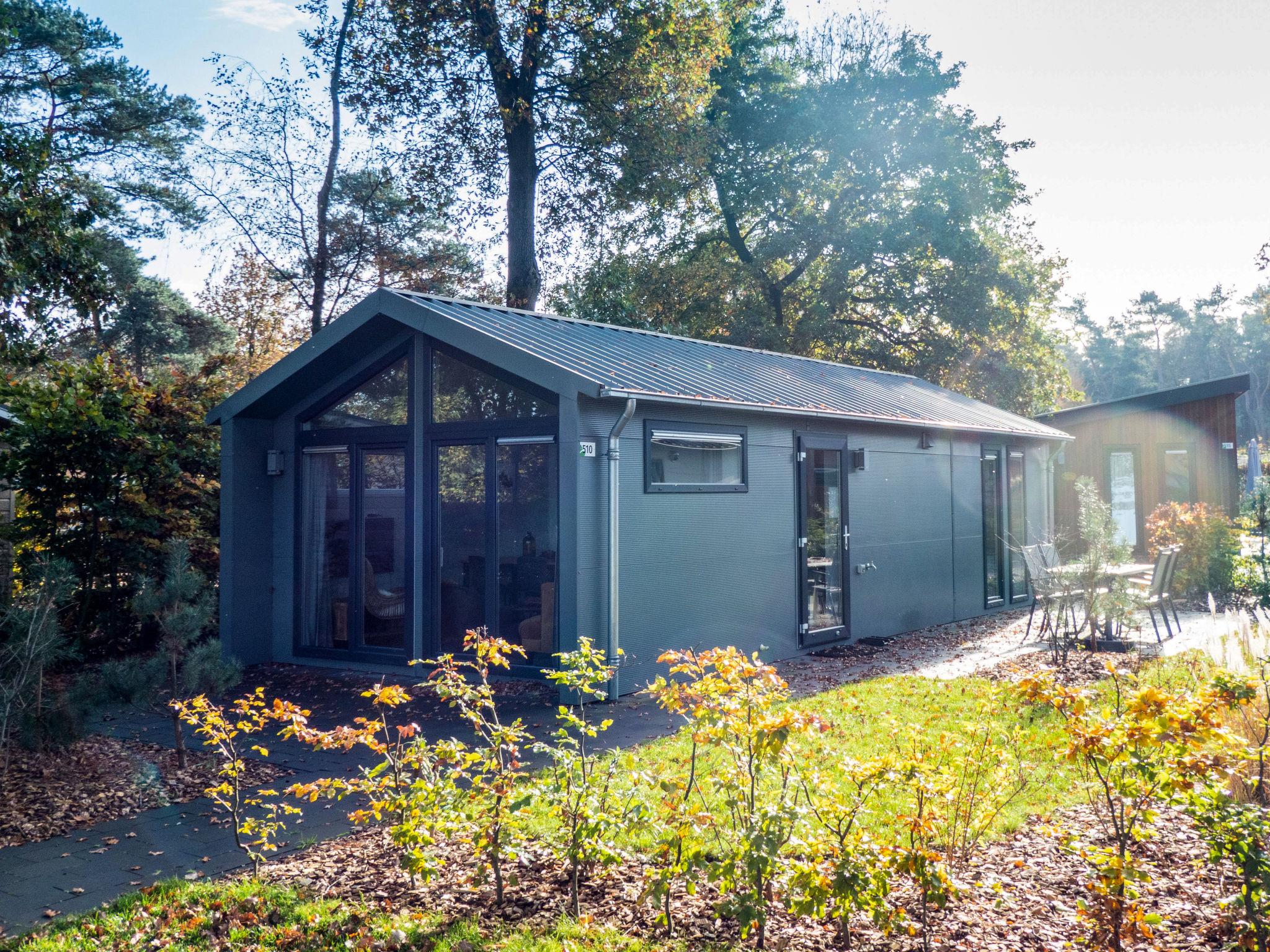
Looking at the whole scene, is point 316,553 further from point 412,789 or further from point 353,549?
point 412,789

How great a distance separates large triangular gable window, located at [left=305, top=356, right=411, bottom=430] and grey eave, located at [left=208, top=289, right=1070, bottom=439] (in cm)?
37

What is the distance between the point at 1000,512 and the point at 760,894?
11956mm

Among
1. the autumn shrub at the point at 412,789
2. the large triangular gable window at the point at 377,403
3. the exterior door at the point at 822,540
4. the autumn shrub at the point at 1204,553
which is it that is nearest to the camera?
the autumn shrub at the point at 412,789

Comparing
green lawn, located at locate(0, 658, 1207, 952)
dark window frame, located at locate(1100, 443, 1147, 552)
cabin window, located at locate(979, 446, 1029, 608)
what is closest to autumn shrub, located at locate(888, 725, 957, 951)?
green lawn, located at locate(0, 658, 1207, 952)

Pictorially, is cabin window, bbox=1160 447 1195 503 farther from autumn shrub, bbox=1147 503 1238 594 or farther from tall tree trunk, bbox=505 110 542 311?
tall tree trunk, bbox=505 110 542 311

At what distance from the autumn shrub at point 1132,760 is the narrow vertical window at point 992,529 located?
34.3 ft

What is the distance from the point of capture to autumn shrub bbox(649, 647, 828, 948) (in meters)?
3.34

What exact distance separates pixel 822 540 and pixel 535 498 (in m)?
3.67

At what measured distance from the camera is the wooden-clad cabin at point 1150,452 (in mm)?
18484

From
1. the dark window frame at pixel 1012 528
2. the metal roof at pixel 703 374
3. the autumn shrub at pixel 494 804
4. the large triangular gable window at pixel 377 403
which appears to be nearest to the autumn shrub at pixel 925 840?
the autumn shrub at pixel 494 804

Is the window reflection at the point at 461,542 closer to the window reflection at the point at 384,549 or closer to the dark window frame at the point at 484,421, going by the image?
the dark window frame at the point at 484,421

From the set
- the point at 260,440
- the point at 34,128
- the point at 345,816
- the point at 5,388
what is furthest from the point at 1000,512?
the point at 34,128

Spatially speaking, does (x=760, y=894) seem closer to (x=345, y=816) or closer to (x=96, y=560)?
(x=345, y=816)

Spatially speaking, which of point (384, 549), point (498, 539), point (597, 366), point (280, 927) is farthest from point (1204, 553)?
point (280, 927)
